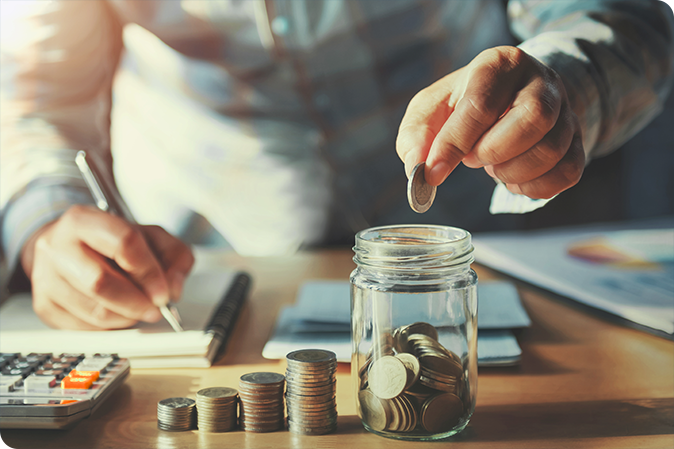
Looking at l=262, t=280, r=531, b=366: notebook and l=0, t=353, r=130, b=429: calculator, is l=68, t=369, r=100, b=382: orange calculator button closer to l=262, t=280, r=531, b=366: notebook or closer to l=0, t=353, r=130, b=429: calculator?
l=0, t=353, r=130, b=429: calculator

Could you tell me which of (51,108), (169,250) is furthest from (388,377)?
(51,108)

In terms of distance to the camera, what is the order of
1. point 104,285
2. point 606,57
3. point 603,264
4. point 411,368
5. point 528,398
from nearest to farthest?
1. point 411,368
2. point 528,398
3. point 104,285
4. point 606,57
5. point 603,264

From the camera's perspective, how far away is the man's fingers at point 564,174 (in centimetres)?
53

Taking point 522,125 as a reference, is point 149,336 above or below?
below

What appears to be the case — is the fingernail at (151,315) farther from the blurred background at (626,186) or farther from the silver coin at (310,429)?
the blurred background at (626,186)

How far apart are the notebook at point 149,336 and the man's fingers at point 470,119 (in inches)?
12.7

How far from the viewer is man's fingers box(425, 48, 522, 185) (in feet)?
1.56

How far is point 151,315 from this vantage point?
0.68m

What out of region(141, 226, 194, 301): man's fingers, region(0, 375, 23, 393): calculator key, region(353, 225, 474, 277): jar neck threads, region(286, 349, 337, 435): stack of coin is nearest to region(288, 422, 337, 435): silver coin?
region(286, 349, 337, 435): stack of coin

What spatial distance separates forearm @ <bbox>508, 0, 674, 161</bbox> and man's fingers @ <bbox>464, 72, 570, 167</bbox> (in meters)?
0.21

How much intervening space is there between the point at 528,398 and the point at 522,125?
25cm

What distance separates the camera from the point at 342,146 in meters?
1.42

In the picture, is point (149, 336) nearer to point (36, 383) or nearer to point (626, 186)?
point (36, 383)

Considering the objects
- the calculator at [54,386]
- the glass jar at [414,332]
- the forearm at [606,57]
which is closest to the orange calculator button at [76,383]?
the calculator at [54,386]
